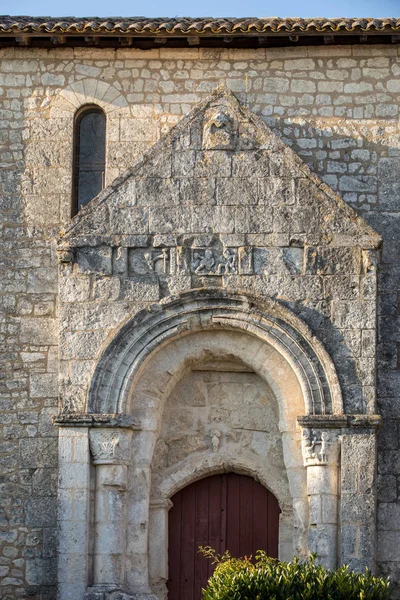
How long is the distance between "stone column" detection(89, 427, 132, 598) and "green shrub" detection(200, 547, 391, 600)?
62.8 inches

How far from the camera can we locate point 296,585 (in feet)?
37.6

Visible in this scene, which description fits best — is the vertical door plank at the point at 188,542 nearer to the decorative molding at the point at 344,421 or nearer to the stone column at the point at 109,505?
the stone column at the point at 109,505

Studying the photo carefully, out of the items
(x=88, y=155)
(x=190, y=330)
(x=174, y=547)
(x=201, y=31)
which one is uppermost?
(x=201, y=31)

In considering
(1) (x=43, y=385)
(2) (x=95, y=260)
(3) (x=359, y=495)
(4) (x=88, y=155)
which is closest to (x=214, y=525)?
(3) (x=359, y=495)

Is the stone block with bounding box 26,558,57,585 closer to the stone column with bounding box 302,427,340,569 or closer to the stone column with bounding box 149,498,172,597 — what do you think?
the stone column with bounding box 149,498,172,597

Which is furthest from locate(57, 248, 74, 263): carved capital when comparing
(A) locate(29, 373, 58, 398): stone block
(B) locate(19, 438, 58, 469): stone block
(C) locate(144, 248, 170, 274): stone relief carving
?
(B) locate(19, 438, 58, 469): stone block

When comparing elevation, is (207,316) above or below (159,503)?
above

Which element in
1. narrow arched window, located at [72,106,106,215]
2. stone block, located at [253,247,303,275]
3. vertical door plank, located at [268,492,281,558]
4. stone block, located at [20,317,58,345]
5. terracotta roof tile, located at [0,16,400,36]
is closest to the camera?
stone block, located at [253,247,303,275]

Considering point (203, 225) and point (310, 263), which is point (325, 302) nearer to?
point (310, 263)

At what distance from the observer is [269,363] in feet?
44.7

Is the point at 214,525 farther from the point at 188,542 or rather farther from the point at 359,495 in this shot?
the point at 359,495

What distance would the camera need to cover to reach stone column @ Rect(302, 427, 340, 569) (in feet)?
42.4

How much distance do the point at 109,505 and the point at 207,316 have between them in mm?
2230

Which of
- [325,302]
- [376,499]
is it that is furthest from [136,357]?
[376,499]
